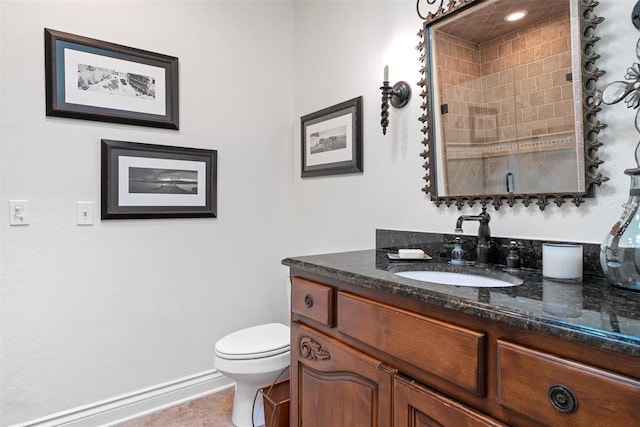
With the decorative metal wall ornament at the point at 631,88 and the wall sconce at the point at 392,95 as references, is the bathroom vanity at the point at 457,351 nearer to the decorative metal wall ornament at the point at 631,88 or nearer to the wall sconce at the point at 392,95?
the decorative metal wall ornament at the point at 631,88

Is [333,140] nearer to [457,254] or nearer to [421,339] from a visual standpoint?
[457,254]

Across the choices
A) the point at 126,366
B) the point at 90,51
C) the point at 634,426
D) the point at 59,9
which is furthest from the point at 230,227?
the point at 634,426

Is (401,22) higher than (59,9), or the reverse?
(59,9)

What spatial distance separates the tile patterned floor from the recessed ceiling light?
7.25 feet

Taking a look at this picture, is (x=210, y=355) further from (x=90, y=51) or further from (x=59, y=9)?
(x=59, y=9)

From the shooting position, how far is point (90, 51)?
180 cm

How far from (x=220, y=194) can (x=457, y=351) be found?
1754mm

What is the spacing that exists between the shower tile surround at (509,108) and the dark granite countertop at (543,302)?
373 mm

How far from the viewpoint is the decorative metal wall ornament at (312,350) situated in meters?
1.18

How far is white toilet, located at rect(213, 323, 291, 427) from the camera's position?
1.67 meters

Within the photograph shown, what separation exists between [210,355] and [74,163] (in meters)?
1.33

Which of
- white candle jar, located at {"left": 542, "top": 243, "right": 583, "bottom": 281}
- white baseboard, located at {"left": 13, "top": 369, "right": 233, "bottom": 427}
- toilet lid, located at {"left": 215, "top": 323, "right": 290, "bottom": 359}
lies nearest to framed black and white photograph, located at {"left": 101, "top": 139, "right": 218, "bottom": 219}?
toilet lid, located at {"left": 215, "top": 323, "right": 290, "bottom": 359}

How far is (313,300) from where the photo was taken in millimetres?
1224

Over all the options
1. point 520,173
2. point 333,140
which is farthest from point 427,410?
point 333,140
